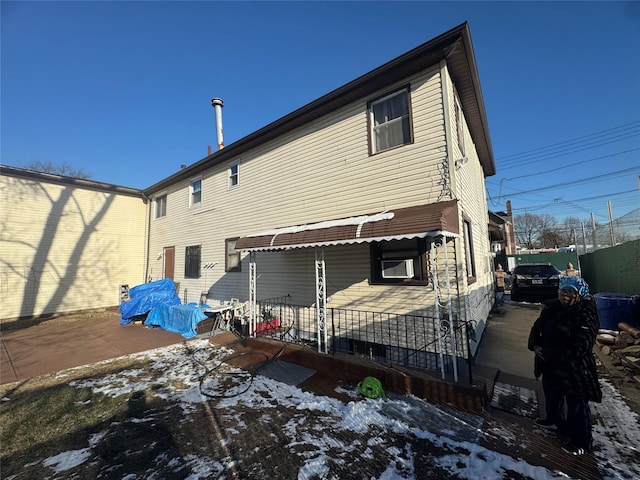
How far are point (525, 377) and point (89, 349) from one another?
10213 mm

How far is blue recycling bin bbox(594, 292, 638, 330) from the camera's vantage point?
21.8 ft

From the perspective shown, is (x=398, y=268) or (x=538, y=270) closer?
(x=398, y=268)

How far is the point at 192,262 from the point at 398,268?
31.3ft

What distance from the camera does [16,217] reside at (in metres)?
11.7

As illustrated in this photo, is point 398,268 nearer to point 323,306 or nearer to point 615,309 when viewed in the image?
point 323,306

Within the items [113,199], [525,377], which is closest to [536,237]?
[525,377]

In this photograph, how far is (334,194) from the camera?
7027mm

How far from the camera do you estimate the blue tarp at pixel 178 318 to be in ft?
27.8

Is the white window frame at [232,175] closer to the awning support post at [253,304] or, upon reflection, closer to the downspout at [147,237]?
the awning support post at [253,304]

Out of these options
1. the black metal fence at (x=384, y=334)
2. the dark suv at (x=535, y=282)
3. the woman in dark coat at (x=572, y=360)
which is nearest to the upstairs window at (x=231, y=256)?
the black metal fence at (x=384, y=334)

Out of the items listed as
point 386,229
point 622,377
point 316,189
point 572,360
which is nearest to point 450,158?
point 386,229

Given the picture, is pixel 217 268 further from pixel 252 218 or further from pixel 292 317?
pixel 292 317

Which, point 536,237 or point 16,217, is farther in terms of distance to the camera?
point 536,237

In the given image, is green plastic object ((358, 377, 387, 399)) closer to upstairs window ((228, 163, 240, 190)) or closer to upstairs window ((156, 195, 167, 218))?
upstairs window ((228, 163, 240, 190))
